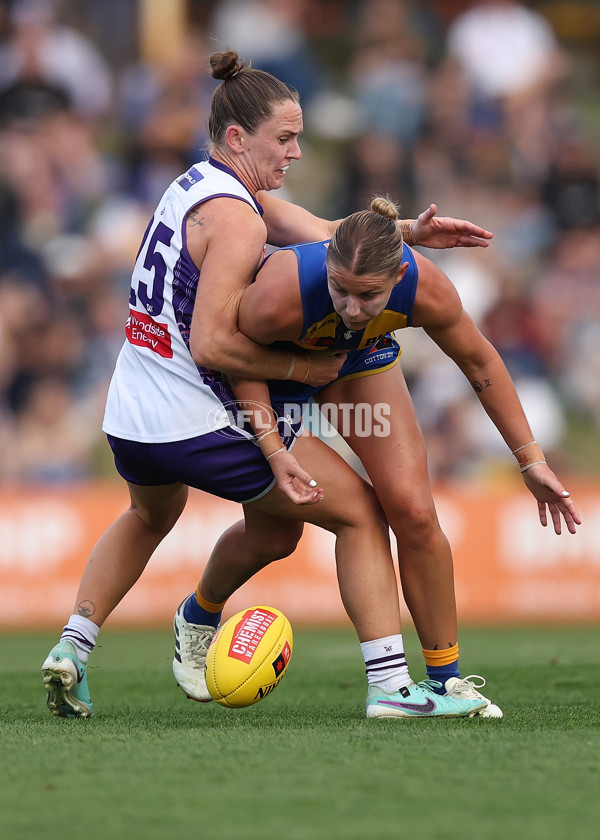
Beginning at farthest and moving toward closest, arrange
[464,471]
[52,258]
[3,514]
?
[52,258]
[464,471]
[3,514]

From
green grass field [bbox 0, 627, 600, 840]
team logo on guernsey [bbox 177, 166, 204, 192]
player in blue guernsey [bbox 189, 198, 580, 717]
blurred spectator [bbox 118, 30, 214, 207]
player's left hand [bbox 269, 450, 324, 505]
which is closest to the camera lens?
green grass field [bbox 0, 627, 600, 840]

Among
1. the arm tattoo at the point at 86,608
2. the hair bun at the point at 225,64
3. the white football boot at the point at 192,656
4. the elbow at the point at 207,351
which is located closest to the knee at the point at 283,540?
the white football boot at the point at 192,656

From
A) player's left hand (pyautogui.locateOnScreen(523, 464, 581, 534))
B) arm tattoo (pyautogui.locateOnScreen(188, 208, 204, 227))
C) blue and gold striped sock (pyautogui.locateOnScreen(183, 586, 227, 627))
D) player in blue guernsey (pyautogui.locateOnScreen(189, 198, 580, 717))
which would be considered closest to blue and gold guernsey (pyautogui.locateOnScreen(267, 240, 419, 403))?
player in blue guernsey (pyautogui.locateOnScreen(189, 198, 580, 717))

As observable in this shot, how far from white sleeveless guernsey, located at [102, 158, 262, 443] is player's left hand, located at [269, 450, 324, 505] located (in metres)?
0.29

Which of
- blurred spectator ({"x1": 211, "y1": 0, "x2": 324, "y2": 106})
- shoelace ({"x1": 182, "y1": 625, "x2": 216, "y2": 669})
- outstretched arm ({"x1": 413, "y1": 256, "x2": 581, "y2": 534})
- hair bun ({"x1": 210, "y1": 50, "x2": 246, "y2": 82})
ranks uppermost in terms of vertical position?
blurred spectator ({"x1": 211, "y1": 0, "x2": 324, "y2": 106})

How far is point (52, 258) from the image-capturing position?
1148 cm

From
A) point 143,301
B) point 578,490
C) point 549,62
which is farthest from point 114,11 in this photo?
point 143,301

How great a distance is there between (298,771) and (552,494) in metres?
1.68

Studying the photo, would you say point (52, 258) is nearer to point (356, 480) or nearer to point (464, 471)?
point (464, 471)

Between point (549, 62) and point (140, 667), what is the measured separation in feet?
29.2

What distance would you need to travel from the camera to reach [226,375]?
417cm

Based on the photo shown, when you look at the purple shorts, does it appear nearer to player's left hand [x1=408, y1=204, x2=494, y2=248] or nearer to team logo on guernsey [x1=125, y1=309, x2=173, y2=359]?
team logo on guernsey [x1=125, y1=309, x2=173, y2=359]

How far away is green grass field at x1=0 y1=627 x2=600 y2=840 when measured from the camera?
2.54m

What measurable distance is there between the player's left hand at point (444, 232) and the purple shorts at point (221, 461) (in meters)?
0.81
